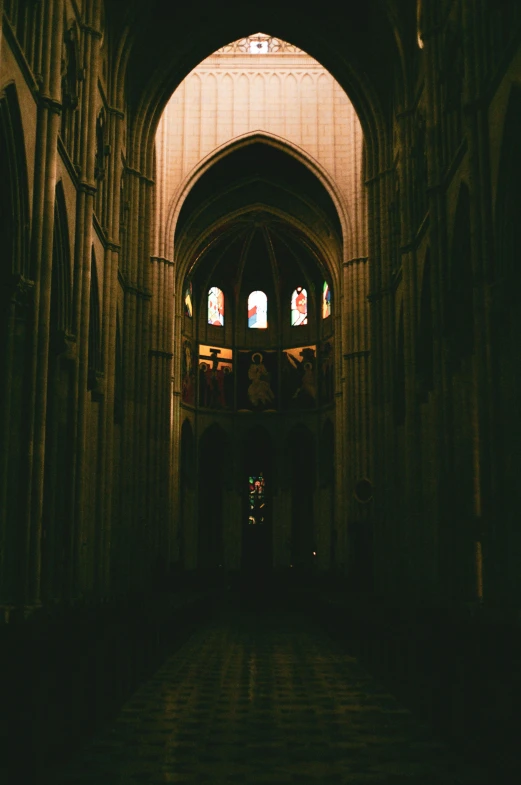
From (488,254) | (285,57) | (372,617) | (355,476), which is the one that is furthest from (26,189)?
(285,57)

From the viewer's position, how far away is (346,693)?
10695 mm

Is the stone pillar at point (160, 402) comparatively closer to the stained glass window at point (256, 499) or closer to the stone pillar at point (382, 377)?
the stone pillar at point (382, 377)

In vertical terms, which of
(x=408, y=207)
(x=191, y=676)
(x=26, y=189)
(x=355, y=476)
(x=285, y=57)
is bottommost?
(x=191, y=676)

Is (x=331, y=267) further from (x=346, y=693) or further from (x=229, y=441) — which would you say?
(x=346, y=693)

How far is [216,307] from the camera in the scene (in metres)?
45.7

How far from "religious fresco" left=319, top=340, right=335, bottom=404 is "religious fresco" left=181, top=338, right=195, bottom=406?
635cm

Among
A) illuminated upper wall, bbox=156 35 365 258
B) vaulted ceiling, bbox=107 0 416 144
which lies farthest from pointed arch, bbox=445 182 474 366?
illuminated upper wall, bbox=156 35 365 258

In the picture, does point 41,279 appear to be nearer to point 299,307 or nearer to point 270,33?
point 270,33

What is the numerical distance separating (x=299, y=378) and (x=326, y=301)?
4.29 meters

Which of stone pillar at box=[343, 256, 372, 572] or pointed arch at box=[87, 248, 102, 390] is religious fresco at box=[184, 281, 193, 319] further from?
pointed arch at box=[87, 248, 102, 390]

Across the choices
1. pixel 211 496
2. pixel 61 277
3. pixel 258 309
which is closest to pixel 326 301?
pixel 258 309

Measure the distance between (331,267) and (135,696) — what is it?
99.7 feet

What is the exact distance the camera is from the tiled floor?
6.54 metres

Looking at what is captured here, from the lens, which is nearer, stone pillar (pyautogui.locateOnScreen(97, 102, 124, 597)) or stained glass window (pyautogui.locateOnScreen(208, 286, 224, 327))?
stone pillar (pyautogui.locateOnScreen(97, 102, 124, 597))
